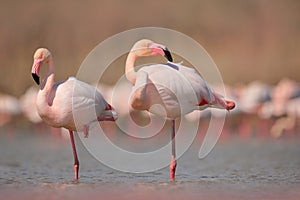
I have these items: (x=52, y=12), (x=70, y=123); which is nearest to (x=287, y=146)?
(x=70, y=123)

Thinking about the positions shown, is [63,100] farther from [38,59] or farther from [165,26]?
[165,26]

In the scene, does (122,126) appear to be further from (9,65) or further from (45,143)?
(9,65)

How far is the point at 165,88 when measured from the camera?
22.6 ft

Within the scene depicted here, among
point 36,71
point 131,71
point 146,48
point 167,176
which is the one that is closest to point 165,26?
point 167,176

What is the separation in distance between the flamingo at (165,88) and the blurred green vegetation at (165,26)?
40.8ft

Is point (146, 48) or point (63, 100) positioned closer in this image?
point (63, 100)

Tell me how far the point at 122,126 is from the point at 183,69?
8.57 m

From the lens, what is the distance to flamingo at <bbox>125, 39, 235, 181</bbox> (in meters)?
6.87

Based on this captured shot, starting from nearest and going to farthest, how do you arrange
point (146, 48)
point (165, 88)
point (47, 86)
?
point (165, 88)
point (47, 86)
point (146, 48)

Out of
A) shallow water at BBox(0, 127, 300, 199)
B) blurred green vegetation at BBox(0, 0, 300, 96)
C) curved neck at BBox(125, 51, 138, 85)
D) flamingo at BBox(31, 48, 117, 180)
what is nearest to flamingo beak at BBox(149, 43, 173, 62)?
curved neck at BBox(125, 51, 138, 85)

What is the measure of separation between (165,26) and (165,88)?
16.9m

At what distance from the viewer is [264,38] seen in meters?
22.9

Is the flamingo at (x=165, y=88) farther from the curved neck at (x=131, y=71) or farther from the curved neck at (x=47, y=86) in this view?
the curved neck at (x=47, y=86)

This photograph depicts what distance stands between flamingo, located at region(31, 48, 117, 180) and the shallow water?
1.94 feet
